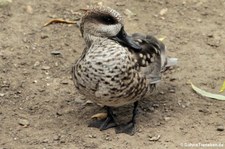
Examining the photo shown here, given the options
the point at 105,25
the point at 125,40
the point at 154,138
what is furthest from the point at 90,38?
the point at 154,138

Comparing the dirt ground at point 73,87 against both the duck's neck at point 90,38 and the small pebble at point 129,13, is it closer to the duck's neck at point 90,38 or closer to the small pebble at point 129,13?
the small pebble at point 129,13

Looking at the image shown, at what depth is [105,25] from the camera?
4.92 m

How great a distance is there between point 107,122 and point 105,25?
0.79m

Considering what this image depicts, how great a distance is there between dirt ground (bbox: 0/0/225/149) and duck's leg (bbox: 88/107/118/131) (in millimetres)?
75

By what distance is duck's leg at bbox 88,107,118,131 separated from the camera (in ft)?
16.6

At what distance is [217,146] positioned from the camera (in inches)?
188

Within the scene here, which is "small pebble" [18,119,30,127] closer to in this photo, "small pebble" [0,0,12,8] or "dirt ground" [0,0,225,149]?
"dirt ground" [0,0,225,149]

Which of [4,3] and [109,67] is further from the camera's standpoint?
[4,3]

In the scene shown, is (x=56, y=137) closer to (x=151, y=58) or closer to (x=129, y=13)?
(x=151, y=58)

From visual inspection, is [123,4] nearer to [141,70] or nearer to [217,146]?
[141,70]

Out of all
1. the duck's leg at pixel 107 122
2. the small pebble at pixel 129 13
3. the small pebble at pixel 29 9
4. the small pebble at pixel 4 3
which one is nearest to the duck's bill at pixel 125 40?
the duck's leg at pixel 107 122

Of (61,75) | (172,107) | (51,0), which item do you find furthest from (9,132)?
(51,0)

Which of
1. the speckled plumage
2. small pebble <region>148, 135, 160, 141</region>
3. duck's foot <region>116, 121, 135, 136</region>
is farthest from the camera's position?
duck's foot <region>116, 121, 135, 136</region>

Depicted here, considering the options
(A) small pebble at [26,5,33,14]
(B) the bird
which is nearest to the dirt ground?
(A) small pebble at [26,5,33,14]
